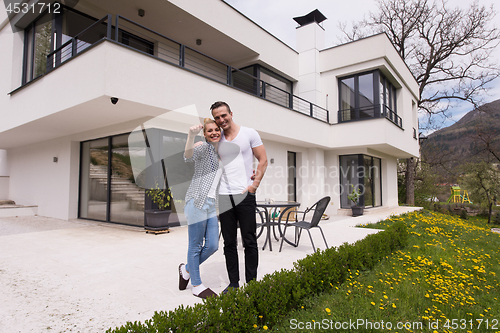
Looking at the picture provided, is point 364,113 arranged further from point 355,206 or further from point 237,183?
point 237,183

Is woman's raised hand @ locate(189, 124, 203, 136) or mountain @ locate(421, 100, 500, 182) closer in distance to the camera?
woman's raised hand @ locate(189, 124, 203, 136)

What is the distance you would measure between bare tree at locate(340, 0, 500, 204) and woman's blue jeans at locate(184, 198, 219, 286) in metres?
17.3

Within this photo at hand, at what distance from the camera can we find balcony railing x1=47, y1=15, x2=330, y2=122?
604 centimetres

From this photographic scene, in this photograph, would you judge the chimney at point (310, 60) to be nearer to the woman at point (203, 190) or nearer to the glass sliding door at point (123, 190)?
the glass sliding door at point (123, 190)

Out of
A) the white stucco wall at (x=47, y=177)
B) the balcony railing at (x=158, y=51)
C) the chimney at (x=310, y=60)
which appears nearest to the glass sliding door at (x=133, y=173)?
the white stucco wall at (x=47, y=177)

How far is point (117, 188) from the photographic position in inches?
282

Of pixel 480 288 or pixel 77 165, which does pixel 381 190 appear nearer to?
pixel 480 288

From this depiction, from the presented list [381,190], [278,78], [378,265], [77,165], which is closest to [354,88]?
[278,78]

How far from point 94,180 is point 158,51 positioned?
3.92 m

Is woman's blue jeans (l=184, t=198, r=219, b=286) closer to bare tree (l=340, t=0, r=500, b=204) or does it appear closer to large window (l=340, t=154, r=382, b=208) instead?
large window (l=340, t=154, r=382, b=208)

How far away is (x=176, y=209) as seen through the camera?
686 centimetres

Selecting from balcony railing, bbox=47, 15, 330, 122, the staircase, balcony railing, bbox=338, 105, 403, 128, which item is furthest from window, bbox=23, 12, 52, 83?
balcony railing, bbox=338, 105, 403, 128

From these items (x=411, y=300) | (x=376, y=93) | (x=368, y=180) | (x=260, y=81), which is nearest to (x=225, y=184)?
(x=411, y=300)

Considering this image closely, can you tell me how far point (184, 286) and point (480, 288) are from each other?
10.2ft
